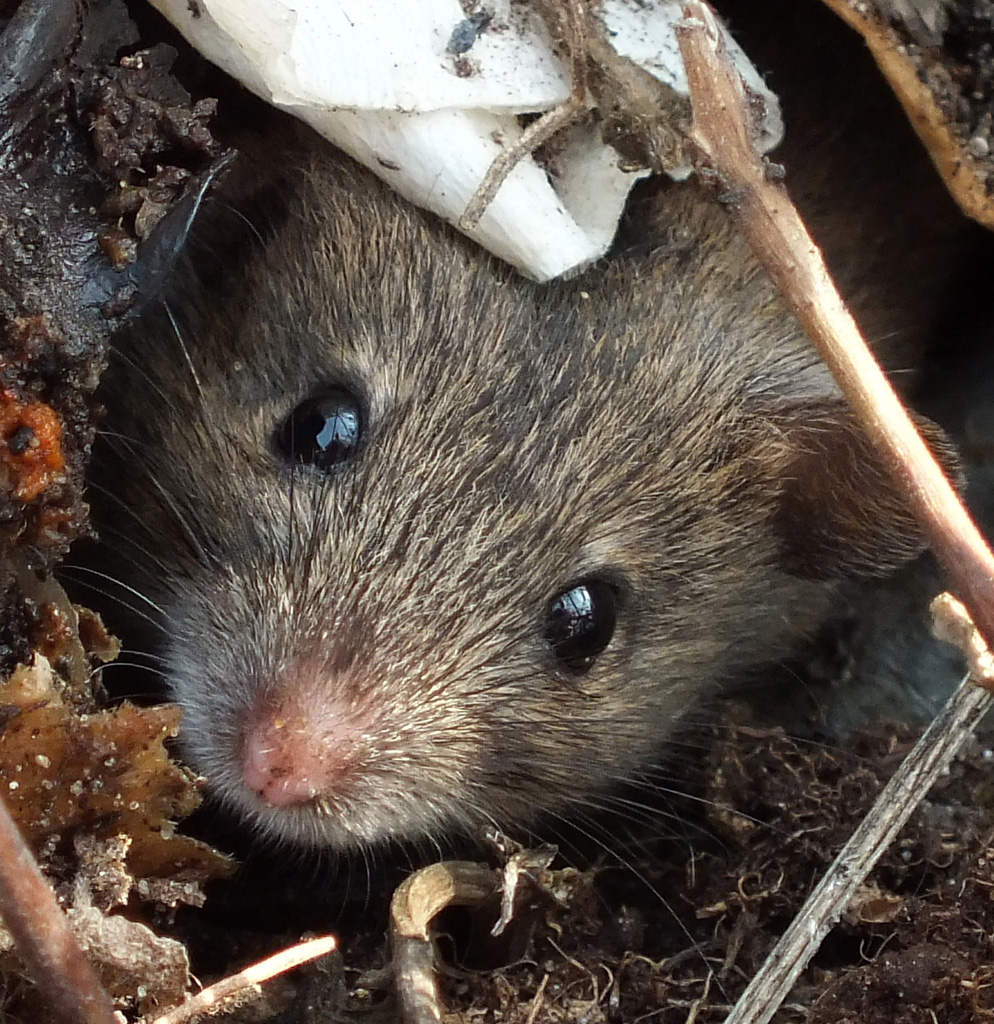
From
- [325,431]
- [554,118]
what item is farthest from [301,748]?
[554,118]

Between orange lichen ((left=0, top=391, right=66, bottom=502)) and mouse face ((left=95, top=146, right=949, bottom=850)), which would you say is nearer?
orange lichen ((left=0, top=391, right=66, bottom=502))

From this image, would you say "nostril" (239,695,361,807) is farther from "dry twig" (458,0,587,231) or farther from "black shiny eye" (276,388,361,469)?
"dry twig" (458,0,587,231)

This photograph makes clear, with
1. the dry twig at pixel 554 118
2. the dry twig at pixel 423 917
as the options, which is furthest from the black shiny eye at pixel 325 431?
the dry twig at pixel 423 917

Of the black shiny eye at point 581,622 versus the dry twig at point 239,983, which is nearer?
the dry twig at point 239,983

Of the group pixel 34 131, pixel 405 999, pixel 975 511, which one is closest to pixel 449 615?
pixel 405 999

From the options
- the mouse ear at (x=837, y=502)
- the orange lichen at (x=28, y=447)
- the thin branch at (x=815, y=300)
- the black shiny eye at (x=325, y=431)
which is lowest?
the mouse ear at (x=837, y=502)

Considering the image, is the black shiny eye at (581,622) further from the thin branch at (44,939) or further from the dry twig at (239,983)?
the thin branch at (44,939)

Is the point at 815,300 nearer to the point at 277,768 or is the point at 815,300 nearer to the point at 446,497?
the point at 446,497

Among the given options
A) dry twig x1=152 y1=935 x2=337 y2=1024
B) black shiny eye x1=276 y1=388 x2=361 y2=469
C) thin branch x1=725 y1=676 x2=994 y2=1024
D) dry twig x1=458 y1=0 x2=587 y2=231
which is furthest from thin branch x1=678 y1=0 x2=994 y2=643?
dry twig x1=152 y1=935 x2=337 y2=1024

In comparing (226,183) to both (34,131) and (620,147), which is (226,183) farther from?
(620,147)
